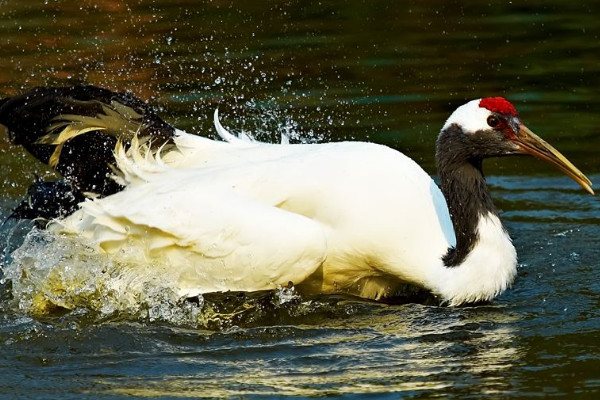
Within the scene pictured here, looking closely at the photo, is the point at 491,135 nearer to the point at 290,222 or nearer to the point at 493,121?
the point at 493,121

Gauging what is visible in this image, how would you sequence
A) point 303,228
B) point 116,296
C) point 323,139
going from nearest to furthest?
point 303,228, point 116,296, point 323,139

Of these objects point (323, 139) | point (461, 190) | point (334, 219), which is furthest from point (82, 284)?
point (323, 139)

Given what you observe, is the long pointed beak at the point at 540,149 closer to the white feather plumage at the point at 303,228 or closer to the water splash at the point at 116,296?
the white feather plumage at the point at 303,228

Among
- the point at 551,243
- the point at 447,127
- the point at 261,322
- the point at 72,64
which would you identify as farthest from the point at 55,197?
the point at 72,64

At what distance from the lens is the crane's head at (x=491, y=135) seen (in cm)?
679

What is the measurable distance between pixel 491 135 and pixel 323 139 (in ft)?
9.89

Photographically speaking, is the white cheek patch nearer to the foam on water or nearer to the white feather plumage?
the white feather plumage

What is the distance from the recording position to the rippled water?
19.8 ft

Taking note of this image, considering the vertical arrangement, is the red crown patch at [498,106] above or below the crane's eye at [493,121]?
above

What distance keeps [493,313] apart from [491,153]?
89 cm

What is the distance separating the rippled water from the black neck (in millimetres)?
394

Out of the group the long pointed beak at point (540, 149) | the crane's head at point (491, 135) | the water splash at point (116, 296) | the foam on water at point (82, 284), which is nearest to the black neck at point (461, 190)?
the crane's head at point (491, 135)

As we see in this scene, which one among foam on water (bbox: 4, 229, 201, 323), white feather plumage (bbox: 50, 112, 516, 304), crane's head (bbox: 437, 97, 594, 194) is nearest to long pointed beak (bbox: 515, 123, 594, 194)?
crane's head (bbox: 437, 97, 594, 194)

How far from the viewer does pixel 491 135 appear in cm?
681
